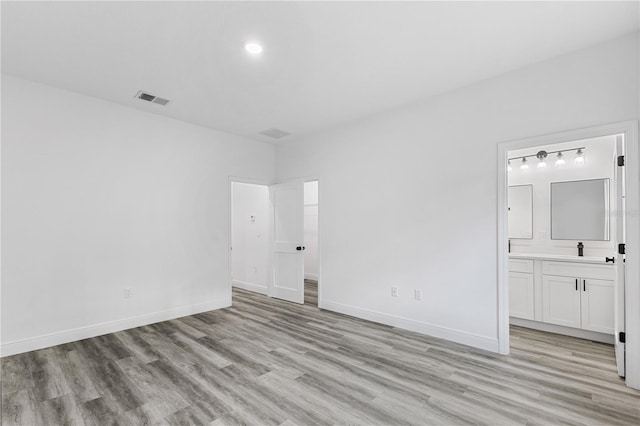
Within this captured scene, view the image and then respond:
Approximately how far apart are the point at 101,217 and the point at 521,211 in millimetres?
5709

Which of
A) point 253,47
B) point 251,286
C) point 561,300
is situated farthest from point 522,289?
point 251,286

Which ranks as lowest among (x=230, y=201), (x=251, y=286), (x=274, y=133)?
(x=251, y=286)

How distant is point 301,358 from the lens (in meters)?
3.09

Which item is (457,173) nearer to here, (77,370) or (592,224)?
(592,224)

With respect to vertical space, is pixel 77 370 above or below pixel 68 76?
below

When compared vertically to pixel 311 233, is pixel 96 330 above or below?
below

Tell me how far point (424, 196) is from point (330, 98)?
1681 mm

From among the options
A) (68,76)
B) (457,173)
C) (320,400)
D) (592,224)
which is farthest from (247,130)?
(592,224)

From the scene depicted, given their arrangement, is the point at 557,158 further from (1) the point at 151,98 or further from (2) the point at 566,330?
(1) the point at 151,98

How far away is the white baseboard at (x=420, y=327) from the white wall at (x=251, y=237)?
1.84 meters

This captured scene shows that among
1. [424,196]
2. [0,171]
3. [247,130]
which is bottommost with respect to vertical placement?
[424,196]

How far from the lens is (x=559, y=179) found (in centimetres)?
419

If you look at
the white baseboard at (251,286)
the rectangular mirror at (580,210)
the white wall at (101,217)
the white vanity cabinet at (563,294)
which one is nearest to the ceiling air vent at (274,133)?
the white wall at (101,217)

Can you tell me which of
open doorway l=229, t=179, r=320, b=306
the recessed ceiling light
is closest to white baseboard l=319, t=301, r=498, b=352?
open doorway l=229, t=179, r=320, b=306
